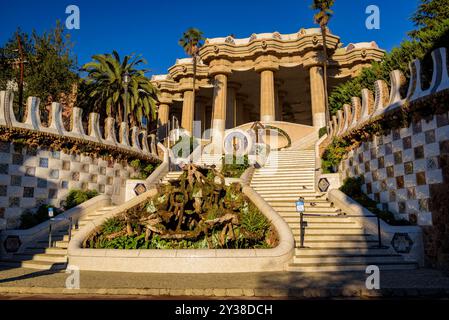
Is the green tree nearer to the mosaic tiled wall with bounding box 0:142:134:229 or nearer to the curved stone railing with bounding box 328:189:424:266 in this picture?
the mosaic tiled wall with bounding box 0:142:134:229

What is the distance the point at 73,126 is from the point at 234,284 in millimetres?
13764

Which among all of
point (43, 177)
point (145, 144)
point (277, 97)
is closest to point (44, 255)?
point (43, 177)

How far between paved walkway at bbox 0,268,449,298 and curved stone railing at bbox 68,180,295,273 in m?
0.51

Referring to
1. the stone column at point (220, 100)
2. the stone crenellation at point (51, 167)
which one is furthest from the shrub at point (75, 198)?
the stone column at point (220, 100)

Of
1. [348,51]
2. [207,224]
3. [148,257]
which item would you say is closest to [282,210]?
[207,224]

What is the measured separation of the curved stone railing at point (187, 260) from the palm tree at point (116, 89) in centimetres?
1903

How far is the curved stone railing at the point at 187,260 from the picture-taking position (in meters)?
10.2

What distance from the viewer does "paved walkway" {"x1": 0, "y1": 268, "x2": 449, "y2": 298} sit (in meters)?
7.39

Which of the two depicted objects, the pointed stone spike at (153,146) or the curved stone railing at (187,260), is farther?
the pointed stone spike at (153,146)

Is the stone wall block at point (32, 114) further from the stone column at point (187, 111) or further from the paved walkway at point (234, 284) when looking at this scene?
the stone column at point (187, 111)

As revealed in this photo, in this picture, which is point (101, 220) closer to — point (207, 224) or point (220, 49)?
point (207, 224)

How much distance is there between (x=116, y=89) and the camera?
29484 millimetres

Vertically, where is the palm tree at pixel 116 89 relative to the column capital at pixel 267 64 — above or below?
below

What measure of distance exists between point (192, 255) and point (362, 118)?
10.7 metres
